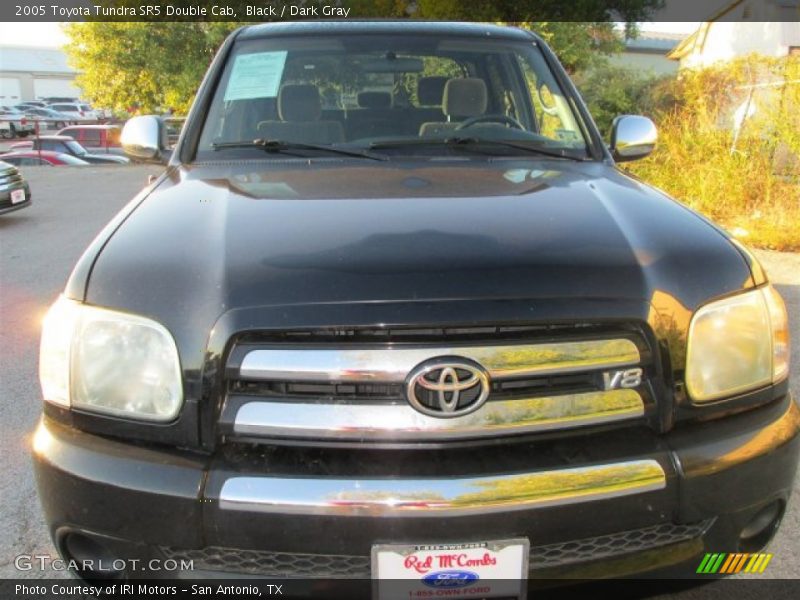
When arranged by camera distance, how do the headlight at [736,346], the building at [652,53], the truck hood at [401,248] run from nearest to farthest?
the truck hood at [401,248] → the headlight at [736,346] → the building at [652,53]

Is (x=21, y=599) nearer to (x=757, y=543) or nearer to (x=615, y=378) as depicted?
(x=615, y=378)

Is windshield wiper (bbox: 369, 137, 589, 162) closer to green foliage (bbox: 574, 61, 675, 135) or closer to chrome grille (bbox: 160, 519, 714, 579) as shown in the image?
chrome grille (bbox: 160, 519, 714, 579)

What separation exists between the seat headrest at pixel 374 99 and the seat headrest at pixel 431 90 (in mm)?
163

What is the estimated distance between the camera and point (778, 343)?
1.93m

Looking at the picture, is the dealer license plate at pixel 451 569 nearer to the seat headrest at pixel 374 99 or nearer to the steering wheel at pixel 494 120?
the steering wheel at pixel 494 120

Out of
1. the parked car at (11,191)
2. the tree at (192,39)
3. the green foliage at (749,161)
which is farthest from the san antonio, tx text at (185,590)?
the tree at (192,39)

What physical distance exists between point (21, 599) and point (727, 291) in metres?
2.25

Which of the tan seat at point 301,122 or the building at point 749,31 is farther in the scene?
the building at point 749,31

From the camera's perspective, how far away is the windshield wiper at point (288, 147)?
268cm

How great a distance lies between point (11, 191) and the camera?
919cm

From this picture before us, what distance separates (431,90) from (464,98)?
0.55 feet

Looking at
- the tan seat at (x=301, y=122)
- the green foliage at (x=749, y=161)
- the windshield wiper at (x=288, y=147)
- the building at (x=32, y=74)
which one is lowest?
the building at (x=32, y=74)

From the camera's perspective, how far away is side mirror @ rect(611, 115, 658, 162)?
3162 mm

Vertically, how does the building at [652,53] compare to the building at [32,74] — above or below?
above
